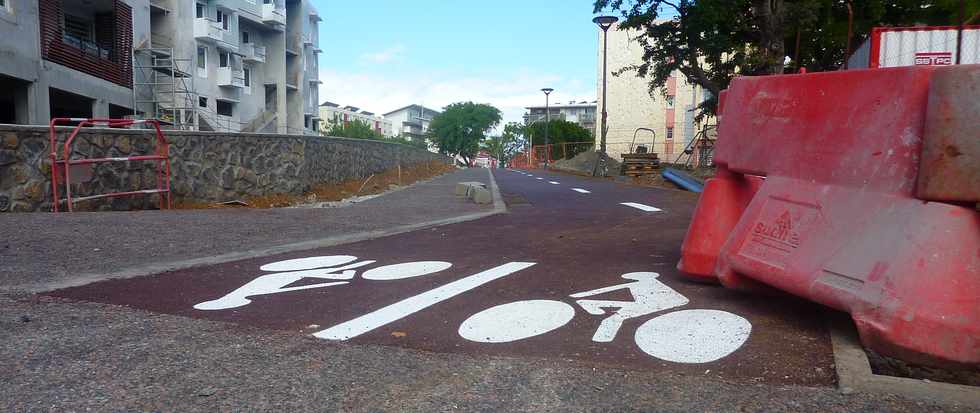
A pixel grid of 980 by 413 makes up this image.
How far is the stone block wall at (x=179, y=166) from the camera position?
10.1m

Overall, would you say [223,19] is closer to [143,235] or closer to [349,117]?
[143,235]

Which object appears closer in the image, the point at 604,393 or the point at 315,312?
the point at 604,393

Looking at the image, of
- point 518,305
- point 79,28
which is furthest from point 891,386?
point 79,28

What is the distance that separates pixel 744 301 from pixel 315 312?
2.81 m

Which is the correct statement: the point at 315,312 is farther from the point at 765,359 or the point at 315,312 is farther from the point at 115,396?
the point at 765,359

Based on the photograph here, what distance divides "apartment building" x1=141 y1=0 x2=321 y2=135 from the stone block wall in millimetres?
19307

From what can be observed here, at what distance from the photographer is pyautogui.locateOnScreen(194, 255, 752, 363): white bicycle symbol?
3518 millimetres

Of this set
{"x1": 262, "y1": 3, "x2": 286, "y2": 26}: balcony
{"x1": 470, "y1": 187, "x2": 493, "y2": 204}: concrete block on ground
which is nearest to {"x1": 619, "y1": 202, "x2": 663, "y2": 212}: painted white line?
{"x1": 470, "y1": 187, "x2": 493, "y2": 204}: concrete block on ground

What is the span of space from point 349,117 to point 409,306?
417ft

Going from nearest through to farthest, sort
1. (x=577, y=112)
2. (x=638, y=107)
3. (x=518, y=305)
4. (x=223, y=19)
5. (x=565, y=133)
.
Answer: (x=518, y=305) → (x=223, y=19) → (x=638, y=107) → (x=565, y=133) → (x=577, y=112)

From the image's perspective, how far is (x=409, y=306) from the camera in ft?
14.3

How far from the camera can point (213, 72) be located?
4203 centimetres

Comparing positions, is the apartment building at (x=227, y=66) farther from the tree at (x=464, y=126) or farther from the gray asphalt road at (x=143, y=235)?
the tree at (x=464, y=126)

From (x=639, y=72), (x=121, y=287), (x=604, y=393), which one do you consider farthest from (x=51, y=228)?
(x=639, y=72)
